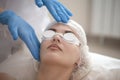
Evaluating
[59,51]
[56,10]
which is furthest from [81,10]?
[59,51]

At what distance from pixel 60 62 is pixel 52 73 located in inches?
3.0

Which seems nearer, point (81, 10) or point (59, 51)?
point (59, 51)

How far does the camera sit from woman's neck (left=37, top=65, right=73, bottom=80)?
1.12 m

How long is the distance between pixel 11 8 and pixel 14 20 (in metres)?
0.20

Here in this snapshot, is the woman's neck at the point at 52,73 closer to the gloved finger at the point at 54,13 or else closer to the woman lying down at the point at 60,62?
the woman lying down at the point at 60,62

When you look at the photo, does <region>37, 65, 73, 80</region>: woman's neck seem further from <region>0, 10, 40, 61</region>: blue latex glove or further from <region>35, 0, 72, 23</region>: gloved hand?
<region>35, 0, 72, 23</region>: gloved hand

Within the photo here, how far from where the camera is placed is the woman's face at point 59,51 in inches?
43.0

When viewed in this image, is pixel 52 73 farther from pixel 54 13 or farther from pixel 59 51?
pixel 54 13

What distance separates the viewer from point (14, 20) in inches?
44.8

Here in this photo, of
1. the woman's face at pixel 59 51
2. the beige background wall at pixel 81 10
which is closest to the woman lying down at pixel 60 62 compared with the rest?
the woman's face at pixel 59 51

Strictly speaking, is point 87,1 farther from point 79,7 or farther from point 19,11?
point 19,11

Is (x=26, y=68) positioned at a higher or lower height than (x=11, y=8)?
lower

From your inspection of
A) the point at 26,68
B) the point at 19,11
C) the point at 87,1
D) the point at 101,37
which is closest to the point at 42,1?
the point at 19,11

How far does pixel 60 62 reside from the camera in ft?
3.60
